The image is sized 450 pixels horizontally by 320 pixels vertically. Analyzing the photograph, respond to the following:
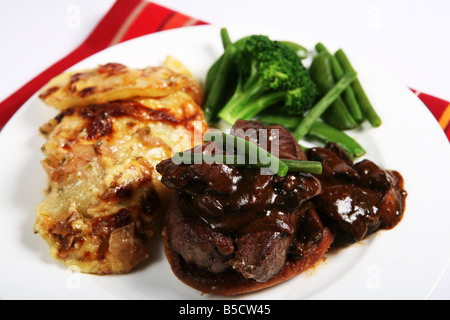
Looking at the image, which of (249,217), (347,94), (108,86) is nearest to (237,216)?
(249,217)

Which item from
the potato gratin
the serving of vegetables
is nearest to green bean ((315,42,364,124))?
the serving of vegetables

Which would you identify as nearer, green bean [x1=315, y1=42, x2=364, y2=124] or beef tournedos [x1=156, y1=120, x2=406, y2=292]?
beef tournedos [x1=156, y1=120, x2=406, y2=292]

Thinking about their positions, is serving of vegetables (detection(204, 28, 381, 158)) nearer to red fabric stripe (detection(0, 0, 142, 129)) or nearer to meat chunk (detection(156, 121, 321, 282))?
meat chunk (detection(156, 121, 321, 282))

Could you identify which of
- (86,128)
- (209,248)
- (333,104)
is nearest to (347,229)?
(209,248)

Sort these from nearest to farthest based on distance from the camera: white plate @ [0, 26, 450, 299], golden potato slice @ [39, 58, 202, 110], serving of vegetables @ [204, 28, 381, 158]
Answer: white plate @ [0, 26, 450, 299]
golden potato slice @ [39, 58, 202, 110]
serving of vegetables @ [204, 28, 381, 158]

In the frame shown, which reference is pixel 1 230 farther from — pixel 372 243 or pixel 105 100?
pixel 372 243

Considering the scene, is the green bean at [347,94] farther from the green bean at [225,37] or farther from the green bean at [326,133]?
the green bean at [225,37]
